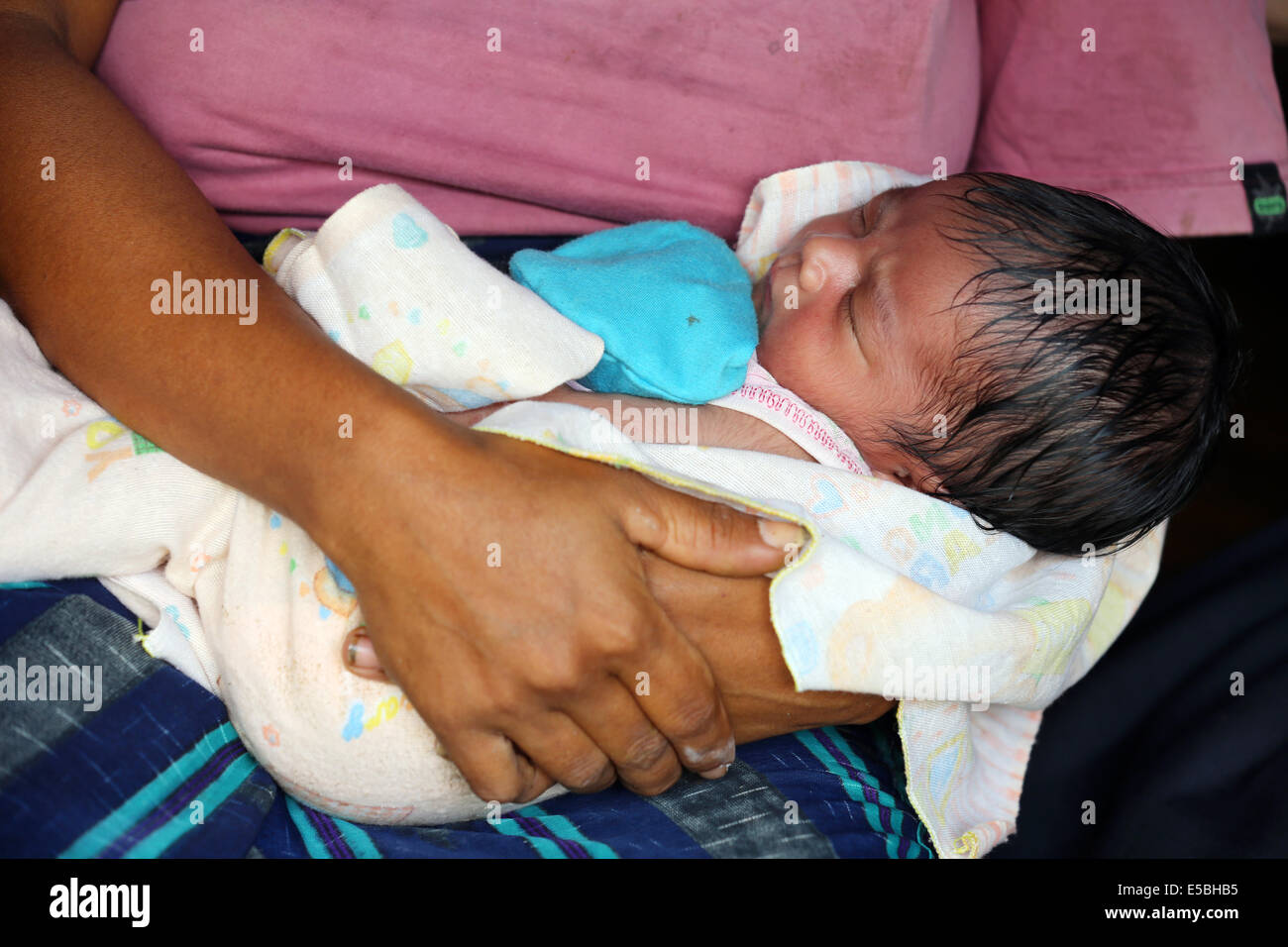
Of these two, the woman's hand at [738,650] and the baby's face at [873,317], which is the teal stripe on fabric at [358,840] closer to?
the woman's hand at [738,650]

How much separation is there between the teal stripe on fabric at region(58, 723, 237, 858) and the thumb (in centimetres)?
51

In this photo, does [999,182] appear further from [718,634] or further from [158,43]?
Result: [158,43]

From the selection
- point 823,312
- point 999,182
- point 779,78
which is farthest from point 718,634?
point 779,78

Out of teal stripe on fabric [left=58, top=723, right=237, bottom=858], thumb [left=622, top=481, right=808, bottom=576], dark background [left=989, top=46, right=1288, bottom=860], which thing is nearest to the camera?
teal stripe on fabric [left=58, top=723, right=237, bottom=858]

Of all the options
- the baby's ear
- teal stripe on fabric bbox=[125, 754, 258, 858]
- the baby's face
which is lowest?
teal stripe on fabric bbox=[125, 754, 258, 858]

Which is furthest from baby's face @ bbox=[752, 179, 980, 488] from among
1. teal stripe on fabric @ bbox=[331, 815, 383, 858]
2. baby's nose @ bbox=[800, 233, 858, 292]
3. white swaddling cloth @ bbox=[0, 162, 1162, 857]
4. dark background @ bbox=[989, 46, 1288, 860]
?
teal stripe on fabric @ bbox=[331, 815, 383, 858]

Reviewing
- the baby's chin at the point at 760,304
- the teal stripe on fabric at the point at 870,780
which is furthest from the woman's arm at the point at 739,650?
A: the baby's chin at the point at 760,304

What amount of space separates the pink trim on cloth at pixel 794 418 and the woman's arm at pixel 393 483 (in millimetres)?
221

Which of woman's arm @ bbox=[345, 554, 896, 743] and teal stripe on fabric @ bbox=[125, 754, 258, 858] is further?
woman's arm @ bbox=[345, 554, 896, 743]

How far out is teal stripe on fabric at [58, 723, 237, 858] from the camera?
0.90 meters

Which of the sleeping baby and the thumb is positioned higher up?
the sleeping baby

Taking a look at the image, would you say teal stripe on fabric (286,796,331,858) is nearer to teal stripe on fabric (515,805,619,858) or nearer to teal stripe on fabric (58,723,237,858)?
teal stripe on fabric (58,723,237,858)

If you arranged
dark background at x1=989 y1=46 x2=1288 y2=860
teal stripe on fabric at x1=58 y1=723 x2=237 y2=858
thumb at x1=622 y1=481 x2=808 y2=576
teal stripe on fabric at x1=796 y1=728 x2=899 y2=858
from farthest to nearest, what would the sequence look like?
dark background at x1=989 y1=46 x2=1288 y2=860 < teal stripe on fabric at x1=796 y1=728 x2=899 y2=858 < thumb at x1=622 y1=481 x2=808 y2=576 < teal stripe on fabric at x1=58 y1=723 x2=237 y2=858

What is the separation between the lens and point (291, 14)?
134cm
